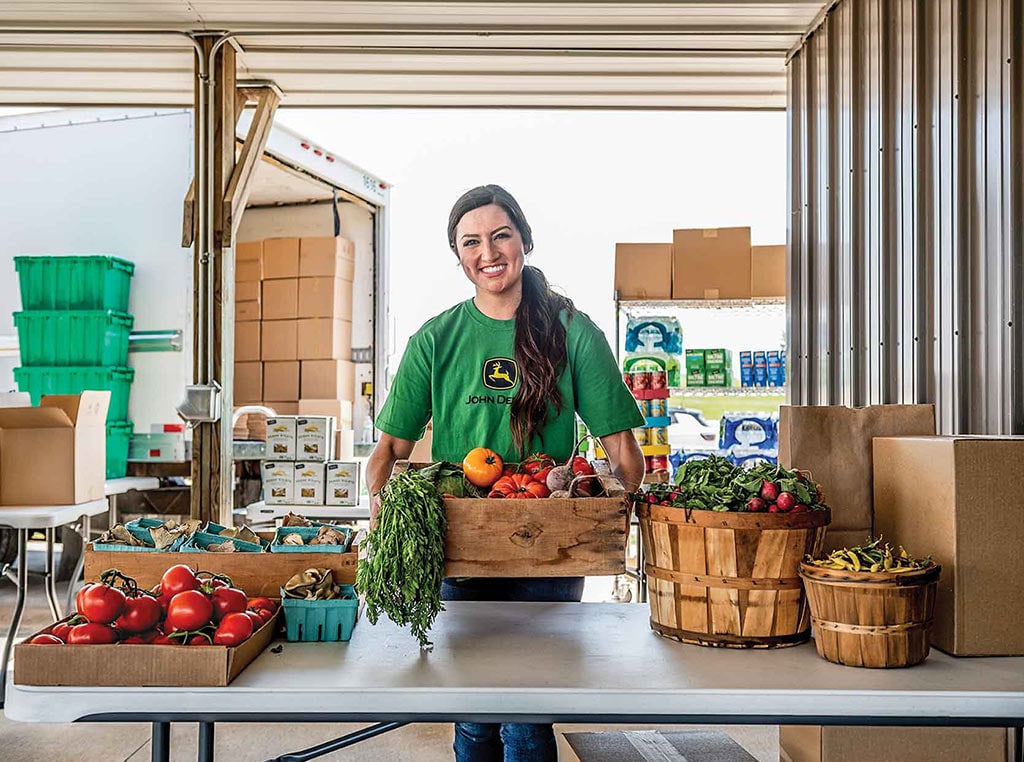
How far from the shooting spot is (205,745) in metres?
1.86

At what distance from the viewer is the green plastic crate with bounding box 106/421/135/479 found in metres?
6.13

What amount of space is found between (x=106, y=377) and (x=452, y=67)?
115 inches

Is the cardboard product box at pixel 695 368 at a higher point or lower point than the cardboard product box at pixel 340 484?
higher

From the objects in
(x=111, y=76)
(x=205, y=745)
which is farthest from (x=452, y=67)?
(x=205, y=745)

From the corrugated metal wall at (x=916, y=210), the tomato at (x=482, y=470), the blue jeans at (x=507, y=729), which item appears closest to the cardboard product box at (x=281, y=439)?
the corrugated metal wall at (x=916, y=210)

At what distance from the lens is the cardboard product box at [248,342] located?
25.8 ft

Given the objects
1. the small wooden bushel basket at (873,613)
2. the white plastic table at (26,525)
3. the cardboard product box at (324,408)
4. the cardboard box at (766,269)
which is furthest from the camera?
the cardboard product box at (324,408)

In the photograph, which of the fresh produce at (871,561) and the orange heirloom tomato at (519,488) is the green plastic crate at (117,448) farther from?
the fresh produce at (871,561)

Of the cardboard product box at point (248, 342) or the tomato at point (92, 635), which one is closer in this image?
the tomato at point (92, 635)

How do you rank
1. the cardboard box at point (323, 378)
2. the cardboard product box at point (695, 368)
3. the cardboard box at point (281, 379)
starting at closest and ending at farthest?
the cardboard product box at point (695, 368), the cardboard box at point (323, 378), the cardboard box at point (281, 379)

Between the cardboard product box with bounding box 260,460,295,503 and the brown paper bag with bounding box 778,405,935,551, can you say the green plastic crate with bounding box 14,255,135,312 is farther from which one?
the brown paper bag with bounding box 778,405,935,551

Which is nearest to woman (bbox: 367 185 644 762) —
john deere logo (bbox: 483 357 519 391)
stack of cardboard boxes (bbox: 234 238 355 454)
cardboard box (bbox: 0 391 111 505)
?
john deere logo (bbox: 483 357 519 391)

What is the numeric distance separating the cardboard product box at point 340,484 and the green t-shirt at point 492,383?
12.6 ft

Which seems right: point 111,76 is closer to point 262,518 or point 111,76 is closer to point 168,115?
point 168,115
